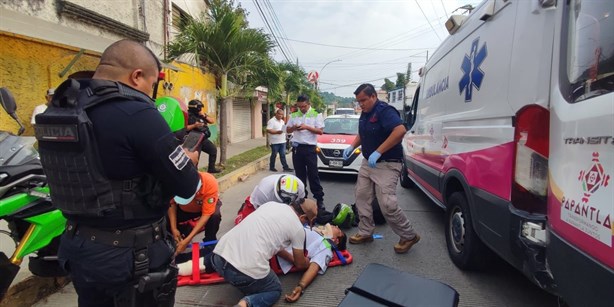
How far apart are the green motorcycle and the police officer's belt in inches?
33.3

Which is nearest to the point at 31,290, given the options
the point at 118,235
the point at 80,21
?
the point at 118,235

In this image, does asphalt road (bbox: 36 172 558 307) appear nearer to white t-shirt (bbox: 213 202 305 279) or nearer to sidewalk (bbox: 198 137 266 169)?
white t-shirt (bbox: 213 202 305 279)

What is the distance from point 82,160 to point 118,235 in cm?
34

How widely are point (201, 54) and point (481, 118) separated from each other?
7.17 meters

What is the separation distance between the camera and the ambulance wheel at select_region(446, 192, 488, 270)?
9.99ft

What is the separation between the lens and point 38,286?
2.77 metres

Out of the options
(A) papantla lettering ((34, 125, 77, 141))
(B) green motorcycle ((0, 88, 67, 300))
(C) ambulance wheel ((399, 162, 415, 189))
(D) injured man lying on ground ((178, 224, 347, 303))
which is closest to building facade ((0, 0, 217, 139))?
(B) green motorcycle ((0, 88, 67, 300))

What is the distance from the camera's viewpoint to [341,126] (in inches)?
338

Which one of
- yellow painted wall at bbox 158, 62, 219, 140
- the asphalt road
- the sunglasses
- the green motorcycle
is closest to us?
the green motorcycle

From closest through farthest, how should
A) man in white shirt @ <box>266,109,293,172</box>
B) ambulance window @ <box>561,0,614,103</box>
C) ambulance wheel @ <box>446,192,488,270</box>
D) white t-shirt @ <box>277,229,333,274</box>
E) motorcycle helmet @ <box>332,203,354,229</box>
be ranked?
ambulance window @ <box>561,0,614,103</box>
ambulance wheel @ <box>446,192,488,270</box>
white t-shirt @ <box>277,229,333,274</box>
motorcycle helmet @ <box>332,203,354,229</box>
man in white shirt @ <box>266,109,293,172</box>

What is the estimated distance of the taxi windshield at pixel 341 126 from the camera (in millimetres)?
8375

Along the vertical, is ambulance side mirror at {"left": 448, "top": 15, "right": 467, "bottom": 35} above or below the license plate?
above

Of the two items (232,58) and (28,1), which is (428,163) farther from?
(28,1)

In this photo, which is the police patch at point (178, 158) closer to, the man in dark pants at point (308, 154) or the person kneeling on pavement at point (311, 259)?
the person kneeling on pavement at point (311, 259)
